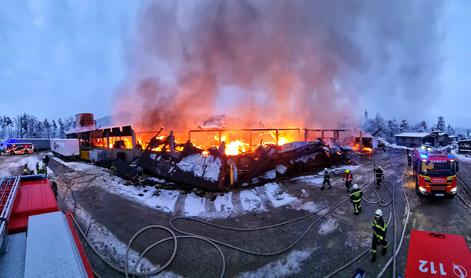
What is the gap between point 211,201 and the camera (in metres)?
12.1

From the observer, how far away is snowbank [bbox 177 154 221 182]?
13930 mm

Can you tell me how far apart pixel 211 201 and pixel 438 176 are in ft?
36.2

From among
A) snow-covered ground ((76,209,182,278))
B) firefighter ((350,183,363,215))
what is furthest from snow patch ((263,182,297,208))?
snow-covered ground ((76,209,182,278))

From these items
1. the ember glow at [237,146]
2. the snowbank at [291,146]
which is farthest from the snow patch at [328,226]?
the ember glow at [237,146]

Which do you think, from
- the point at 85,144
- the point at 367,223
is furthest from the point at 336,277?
the point at 85,144

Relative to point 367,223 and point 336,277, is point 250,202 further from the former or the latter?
point 336,277

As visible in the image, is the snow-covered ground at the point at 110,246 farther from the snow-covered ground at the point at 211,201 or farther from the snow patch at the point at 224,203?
the snow patch at the point at 224,203

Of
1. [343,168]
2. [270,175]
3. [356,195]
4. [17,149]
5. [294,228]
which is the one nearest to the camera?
[294,228]

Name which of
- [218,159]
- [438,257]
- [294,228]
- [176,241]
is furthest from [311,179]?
[438,257]

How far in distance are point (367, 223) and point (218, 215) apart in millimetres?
6065

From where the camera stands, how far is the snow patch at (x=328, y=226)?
873cm

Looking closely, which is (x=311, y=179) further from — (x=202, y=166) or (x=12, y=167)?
(x=12, y=167)

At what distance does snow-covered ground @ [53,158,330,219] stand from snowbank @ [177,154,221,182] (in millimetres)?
1400

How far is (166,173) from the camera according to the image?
15.6 meters
